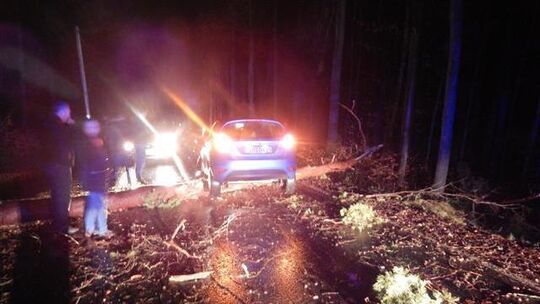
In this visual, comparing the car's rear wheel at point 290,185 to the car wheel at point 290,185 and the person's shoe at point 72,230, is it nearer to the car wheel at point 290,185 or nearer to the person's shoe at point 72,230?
the car wheel at point 290,185

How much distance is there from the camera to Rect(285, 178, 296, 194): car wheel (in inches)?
315

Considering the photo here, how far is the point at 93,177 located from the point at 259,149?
324 centimetres

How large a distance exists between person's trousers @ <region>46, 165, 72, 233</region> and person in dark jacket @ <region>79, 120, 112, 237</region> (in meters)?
0.28

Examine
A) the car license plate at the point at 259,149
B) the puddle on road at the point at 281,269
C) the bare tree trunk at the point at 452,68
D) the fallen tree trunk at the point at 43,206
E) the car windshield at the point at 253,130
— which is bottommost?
the puddle on road at the point at 281,269

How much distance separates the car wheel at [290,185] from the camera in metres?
7.99

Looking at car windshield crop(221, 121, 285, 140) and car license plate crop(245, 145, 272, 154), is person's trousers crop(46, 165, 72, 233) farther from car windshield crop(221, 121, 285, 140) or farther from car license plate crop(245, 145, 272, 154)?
Answer: car license plate crop(245, 145, 272, 154)

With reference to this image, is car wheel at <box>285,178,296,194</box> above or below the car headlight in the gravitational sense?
below

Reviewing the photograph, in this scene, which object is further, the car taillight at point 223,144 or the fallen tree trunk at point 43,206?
the car taillight at point 223,144

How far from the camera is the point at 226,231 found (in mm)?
6145

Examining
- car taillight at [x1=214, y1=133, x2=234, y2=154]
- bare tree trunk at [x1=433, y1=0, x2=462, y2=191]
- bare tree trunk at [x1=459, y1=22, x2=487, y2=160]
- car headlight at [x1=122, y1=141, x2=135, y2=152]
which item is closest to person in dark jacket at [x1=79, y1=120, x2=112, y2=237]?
car taillight at [x1=214, y1=133, x2=234, y2=154]

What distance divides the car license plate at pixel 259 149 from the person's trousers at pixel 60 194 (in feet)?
11.0

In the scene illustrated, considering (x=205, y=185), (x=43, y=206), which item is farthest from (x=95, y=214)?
(x=205, y=185)

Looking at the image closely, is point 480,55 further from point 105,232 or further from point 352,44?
point 105,232

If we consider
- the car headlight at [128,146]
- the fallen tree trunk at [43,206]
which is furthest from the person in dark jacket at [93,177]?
the car headlight at [128,146]
